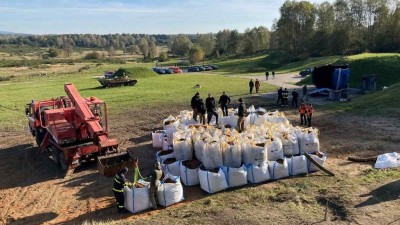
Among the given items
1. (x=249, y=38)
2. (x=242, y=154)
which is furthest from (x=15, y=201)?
(x=249, y=38)

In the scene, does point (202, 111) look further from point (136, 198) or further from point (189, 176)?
point (136, 198)

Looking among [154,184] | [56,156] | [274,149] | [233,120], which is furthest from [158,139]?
[154,184]

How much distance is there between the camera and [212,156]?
34.9 feet

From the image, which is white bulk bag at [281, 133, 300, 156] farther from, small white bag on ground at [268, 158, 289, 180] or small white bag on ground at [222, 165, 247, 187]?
Answer: small white bag on ground at [222, 165, 247, 187]

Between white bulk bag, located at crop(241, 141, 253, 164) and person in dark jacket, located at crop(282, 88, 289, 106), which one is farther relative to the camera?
person in dark jacket, located at crop(282, 88, 289, 106)

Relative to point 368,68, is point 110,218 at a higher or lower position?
lower

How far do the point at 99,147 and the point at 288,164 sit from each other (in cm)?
626

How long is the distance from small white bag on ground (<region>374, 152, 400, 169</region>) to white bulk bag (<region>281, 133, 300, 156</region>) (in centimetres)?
250

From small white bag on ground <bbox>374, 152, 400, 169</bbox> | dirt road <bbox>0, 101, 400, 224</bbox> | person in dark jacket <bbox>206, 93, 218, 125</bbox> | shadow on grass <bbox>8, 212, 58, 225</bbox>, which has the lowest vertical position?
shadow on grass <bbox>8, 212, 58, 225</bbox>

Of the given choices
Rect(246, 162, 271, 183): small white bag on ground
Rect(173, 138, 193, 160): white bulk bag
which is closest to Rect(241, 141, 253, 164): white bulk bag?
Rect(246, 162, 271, 183): small white bag on ground

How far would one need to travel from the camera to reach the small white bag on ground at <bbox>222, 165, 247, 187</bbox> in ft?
33.5

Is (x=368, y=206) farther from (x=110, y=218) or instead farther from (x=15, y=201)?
(x=15, y=201)

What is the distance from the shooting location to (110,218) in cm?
900

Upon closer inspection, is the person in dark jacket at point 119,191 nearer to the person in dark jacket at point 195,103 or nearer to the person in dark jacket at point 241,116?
the person in dark jacket at point 241,116
